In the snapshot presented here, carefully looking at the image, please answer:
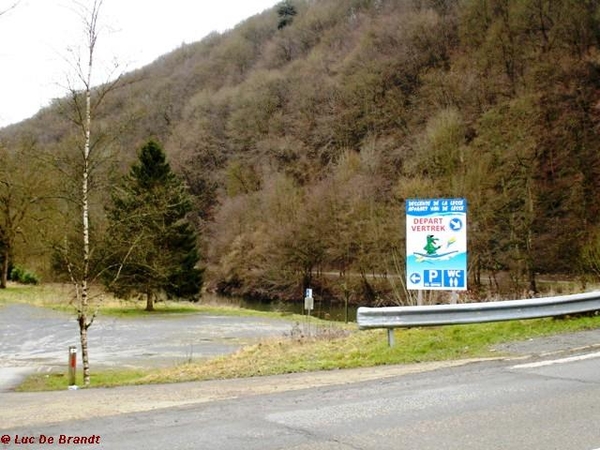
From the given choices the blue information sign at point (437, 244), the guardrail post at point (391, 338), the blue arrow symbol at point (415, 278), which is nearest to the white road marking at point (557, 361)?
the guardrail post at point (391, 338)

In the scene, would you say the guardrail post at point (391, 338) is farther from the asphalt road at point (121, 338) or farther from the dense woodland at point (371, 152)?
the asphalt road at point (121, 338)

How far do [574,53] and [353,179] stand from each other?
2710 centimetres

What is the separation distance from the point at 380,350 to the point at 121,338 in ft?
54.7

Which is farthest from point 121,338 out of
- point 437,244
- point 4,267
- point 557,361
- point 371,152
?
point 371,152

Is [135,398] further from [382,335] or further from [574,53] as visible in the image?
[574,53]

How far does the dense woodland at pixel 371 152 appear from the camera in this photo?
35.8m

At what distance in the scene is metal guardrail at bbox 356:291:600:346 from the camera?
1140cm

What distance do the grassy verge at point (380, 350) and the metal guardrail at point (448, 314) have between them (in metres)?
0.37

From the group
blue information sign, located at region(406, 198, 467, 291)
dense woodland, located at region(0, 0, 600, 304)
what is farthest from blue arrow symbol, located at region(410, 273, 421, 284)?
dense woodland, located at region(0, 0, 600, 304)

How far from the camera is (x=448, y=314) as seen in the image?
1159cm

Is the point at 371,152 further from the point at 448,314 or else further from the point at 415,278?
the point at 448,314

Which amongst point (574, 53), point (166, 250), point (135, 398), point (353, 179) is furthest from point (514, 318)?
point (574, 53)

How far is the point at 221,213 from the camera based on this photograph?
80.6m

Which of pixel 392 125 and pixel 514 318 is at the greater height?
pixel 392 125
